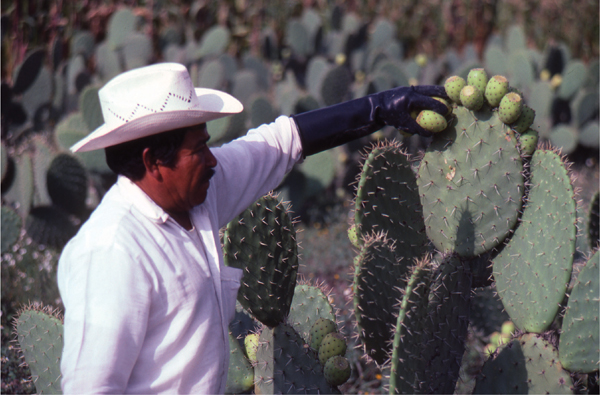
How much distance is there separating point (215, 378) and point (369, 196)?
88 centimetres

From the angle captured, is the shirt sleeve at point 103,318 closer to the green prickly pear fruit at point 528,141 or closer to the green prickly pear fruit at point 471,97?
the green prickly pear fruit at point 471,97

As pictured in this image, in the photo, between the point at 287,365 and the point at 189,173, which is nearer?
the point at 189,173

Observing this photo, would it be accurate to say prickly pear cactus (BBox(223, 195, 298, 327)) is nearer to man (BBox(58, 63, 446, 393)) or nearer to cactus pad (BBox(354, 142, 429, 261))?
cactus pad (BBox(354, 142, 429, 261))

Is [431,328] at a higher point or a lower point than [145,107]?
lower

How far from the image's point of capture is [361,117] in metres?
1.98

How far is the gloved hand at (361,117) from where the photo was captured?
194 cm

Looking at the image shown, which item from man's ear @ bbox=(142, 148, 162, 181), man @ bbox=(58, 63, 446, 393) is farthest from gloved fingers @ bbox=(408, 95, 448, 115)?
man's ear @ bbox=(142, 148, 162, 181)

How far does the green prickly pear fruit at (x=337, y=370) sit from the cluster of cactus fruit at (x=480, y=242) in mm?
114

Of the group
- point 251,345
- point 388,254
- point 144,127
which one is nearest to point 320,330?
point 251,345

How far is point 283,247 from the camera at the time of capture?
84.6 inches

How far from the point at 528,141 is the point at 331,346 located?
925 mm

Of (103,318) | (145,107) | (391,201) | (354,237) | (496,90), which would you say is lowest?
(354,237)

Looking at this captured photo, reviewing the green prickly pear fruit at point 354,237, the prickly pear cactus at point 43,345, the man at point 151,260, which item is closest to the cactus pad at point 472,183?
the green prickly pear fruit at point 354,237

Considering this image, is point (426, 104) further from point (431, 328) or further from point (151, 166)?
point (151, 166)
